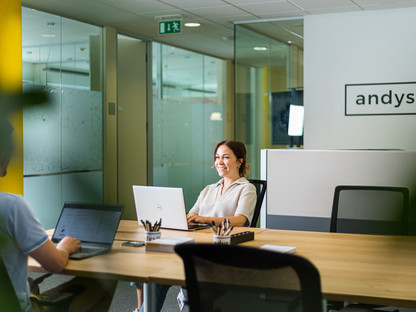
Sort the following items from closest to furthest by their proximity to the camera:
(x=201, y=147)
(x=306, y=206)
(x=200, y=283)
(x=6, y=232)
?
(x=6, y=232) < (x=200, y=283) < (x=306, y=206) < (x=201, y=147)

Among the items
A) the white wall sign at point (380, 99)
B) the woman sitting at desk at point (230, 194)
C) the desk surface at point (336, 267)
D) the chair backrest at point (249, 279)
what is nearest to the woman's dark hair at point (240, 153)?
the woman sitting at desk at point (230, 194)

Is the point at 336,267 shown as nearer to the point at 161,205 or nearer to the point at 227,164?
the point at 161,205

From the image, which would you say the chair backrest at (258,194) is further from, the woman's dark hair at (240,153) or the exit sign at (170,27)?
the exit sign at (170,27)

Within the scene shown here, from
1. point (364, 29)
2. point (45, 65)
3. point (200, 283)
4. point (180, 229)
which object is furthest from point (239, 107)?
point (45, 65)

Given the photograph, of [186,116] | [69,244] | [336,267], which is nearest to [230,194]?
[336,267]

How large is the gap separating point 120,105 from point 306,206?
10.8 feet

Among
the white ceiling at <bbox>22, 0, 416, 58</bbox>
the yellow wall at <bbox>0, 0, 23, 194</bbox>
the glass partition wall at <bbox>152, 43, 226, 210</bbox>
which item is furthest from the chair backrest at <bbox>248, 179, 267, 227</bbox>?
the glass partition wall at <bbox>152, 43, 226, 210</bbox>

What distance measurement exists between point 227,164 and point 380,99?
2778mm

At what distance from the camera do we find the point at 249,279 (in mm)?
1088

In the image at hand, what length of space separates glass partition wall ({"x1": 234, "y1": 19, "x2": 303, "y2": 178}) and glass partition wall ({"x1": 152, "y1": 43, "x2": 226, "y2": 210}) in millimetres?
1003

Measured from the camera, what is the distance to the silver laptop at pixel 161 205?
2.44 m

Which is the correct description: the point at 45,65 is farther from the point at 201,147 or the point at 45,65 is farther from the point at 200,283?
the point at 201,147

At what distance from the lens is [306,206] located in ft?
11.9

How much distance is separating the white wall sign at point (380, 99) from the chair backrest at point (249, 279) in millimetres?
4451
